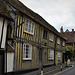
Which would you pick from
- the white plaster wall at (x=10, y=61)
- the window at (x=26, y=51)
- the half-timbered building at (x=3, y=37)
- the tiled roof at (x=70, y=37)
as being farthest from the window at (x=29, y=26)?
the tiled roof at (x=70, y=37)

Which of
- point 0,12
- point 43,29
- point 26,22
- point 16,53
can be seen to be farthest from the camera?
point 43,29

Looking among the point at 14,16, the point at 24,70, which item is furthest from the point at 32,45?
the point at 14,16

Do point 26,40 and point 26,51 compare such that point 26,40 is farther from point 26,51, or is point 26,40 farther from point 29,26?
point 29,26

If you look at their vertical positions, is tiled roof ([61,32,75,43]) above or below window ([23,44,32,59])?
above

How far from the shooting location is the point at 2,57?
9898mm

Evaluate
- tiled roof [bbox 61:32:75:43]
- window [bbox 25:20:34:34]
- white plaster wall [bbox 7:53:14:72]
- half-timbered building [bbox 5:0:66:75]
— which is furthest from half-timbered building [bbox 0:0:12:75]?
tiled roof [bbox 61:32:75:43]

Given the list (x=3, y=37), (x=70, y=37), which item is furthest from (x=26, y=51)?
(x=70, y=37)

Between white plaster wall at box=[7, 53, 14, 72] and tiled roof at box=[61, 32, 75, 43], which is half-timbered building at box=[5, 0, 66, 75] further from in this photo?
tiled roof at box=[61, 32, 75, 43]

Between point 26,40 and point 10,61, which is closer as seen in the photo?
point 10,61

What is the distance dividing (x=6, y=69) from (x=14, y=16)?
4.10 metres

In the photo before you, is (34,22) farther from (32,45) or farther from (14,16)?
(14,16)

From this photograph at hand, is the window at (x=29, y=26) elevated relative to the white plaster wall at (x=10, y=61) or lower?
elevated

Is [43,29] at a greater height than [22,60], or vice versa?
[43,29]

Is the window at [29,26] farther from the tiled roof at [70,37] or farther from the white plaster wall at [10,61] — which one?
the tiled roof at [70,37]
